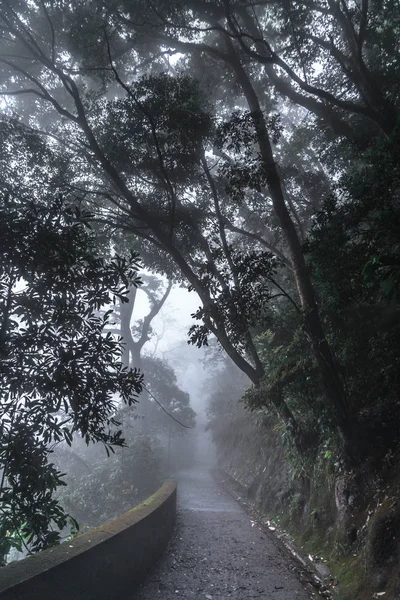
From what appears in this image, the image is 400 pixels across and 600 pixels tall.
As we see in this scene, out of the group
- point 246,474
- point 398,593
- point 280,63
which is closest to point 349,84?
point 280,63

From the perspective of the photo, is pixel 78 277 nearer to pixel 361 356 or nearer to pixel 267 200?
pixel 361 356

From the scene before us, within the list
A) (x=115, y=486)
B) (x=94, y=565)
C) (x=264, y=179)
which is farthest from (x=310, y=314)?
(x=115, y=486)

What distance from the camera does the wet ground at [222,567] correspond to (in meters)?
5.04

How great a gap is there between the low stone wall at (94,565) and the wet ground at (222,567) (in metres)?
0.33

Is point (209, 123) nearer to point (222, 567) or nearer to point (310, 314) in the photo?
point (310, 314)

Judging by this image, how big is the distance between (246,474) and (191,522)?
6.71m

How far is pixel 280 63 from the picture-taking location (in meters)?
7.88

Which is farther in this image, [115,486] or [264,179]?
[115,486]

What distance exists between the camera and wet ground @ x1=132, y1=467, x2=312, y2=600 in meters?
5.04

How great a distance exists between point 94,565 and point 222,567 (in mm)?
2547

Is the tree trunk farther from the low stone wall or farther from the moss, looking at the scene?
the low stone wall

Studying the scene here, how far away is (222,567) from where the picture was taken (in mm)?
5988

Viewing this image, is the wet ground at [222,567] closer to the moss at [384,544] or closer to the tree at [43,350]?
the moss at [384,544]

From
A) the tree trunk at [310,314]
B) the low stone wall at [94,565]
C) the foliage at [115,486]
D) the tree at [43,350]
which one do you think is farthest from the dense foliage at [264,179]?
the foliage at [115,486]
